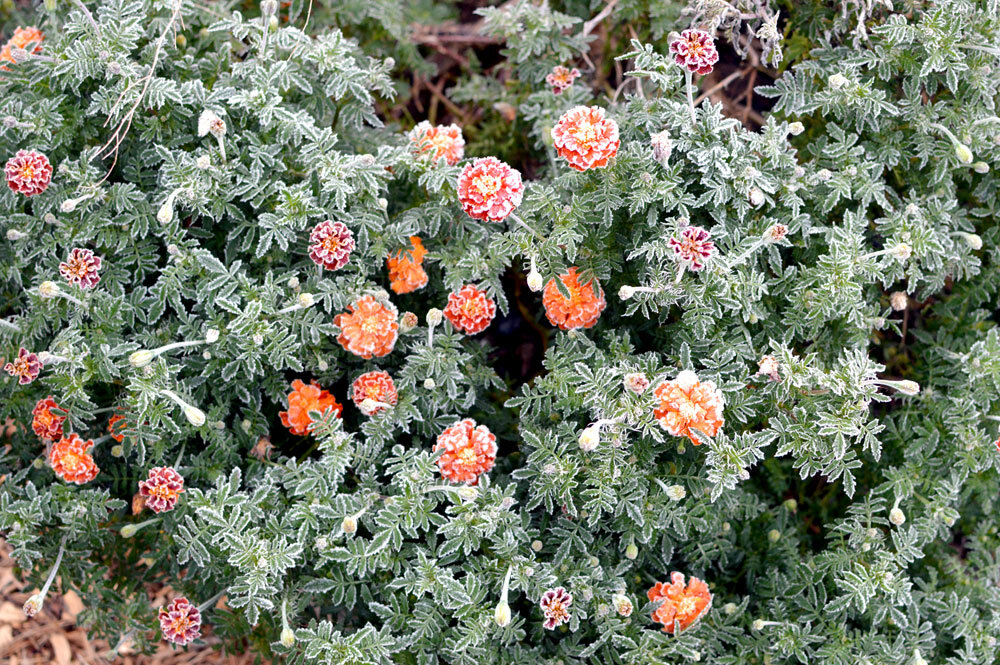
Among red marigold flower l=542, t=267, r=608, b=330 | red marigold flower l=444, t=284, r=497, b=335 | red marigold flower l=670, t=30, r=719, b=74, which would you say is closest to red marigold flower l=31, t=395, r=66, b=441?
red marigold flower l=444, t=284, r=497, b=335

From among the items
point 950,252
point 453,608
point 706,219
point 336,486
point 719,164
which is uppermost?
point 719,164

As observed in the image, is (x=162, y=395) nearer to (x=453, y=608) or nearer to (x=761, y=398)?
(x=453, y=608)

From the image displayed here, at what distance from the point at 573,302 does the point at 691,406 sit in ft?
1.74

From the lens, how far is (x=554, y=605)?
229 centimetres

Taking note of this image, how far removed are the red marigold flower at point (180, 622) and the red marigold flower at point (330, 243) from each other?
109cm

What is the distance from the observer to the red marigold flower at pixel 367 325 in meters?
2.49

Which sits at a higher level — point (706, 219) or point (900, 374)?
point (706, 219)

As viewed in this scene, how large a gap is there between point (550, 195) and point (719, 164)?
0.49 meters

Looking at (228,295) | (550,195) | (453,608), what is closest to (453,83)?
(550,195)

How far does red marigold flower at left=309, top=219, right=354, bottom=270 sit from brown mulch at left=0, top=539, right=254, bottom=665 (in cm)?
158

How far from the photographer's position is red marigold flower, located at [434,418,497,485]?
2385 millimetres

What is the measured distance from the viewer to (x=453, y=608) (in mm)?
2275

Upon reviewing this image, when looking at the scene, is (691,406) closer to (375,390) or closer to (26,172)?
(375,390)

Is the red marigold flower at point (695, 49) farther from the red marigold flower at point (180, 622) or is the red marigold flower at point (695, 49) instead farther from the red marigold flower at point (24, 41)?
the red marigold flower at point (180, 622)
